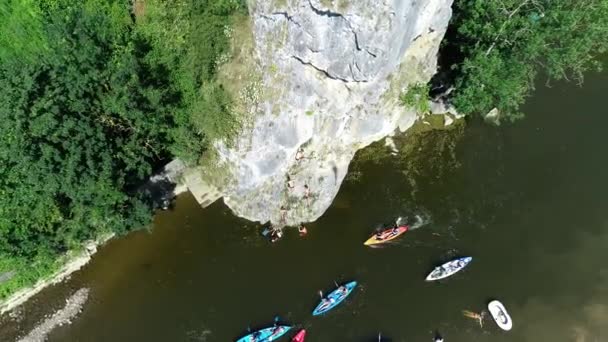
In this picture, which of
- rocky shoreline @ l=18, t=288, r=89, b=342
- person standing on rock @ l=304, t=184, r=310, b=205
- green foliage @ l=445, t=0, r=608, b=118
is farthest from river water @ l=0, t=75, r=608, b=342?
green foliage @ l=445, t=0, r=608, b=118

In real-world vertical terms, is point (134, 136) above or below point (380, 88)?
above

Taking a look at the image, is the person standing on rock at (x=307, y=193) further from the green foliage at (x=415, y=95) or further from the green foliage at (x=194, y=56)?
the green foliage at (x=415, y=95)

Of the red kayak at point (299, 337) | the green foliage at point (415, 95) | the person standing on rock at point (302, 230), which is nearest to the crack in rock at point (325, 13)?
the green foliage at point (415, 95)

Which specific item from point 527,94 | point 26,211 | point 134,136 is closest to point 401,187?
point 527,94

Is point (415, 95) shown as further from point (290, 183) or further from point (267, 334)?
point (267, 334)

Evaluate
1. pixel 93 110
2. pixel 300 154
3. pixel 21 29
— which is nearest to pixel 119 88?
pixel 93 110

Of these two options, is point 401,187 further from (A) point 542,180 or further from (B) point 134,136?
(B) point 134,136

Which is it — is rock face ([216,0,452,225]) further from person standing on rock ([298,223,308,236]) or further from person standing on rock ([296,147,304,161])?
person standing on rock ([298,223,308,236])

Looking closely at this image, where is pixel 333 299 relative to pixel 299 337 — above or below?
above
